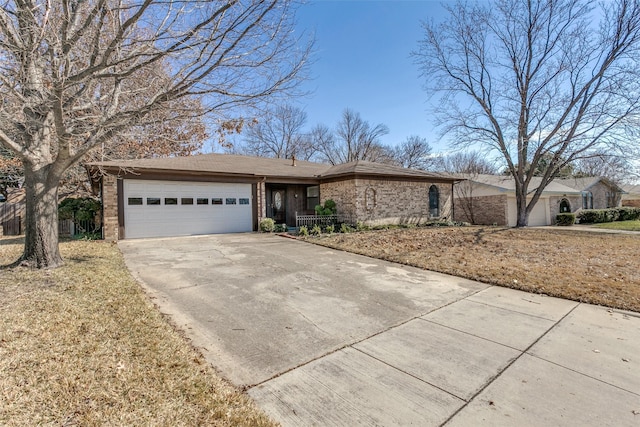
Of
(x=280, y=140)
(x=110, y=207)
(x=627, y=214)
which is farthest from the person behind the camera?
(x=280, y=140)

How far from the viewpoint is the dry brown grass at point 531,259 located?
5.46 meters

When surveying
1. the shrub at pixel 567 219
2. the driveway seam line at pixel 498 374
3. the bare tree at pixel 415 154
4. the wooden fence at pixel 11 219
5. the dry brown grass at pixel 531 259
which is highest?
the bare tree at pixel 415 154

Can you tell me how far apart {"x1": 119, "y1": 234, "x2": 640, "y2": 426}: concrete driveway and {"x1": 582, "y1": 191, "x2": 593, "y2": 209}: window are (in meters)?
27.8

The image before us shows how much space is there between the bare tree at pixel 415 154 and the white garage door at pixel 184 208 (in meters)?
28.1

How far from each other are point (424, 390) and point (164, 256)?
7.71 m

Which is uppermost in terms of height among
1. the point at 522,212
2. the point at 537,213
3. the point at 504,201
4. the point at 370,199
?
the point at 370,199

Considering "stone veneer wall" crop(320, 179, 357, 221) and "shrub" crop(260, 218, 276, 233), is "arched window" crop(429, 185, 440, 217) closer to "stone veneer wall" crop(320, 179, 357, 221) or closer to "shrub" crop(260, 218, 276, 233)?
"stone veneer wall" crop(320, 179, 357, 221)

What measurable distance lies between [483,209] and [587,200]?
508 inches

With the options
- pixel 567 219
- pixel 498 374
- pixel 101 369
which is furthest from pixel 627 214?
pixel 101 369

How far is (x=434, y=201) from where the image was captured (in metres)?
18.0

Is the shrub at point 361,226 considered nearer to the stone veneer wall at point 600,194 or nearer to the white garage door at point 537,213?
the white garage door at point 537,213

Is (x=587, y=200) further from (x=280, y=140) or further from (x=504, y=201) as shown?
(x=280, y=140)

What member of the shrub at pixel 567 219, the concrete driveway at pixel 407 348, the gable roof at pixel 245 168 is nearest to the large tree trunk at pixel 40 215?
the concrete driveway at pixel 407 348

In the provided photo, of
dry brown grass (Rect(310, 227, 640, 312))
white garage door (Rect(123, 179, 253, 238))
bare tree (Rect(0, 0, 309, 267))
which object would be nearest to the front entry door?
white garage door (Rect(123, 179, 253, 238))
